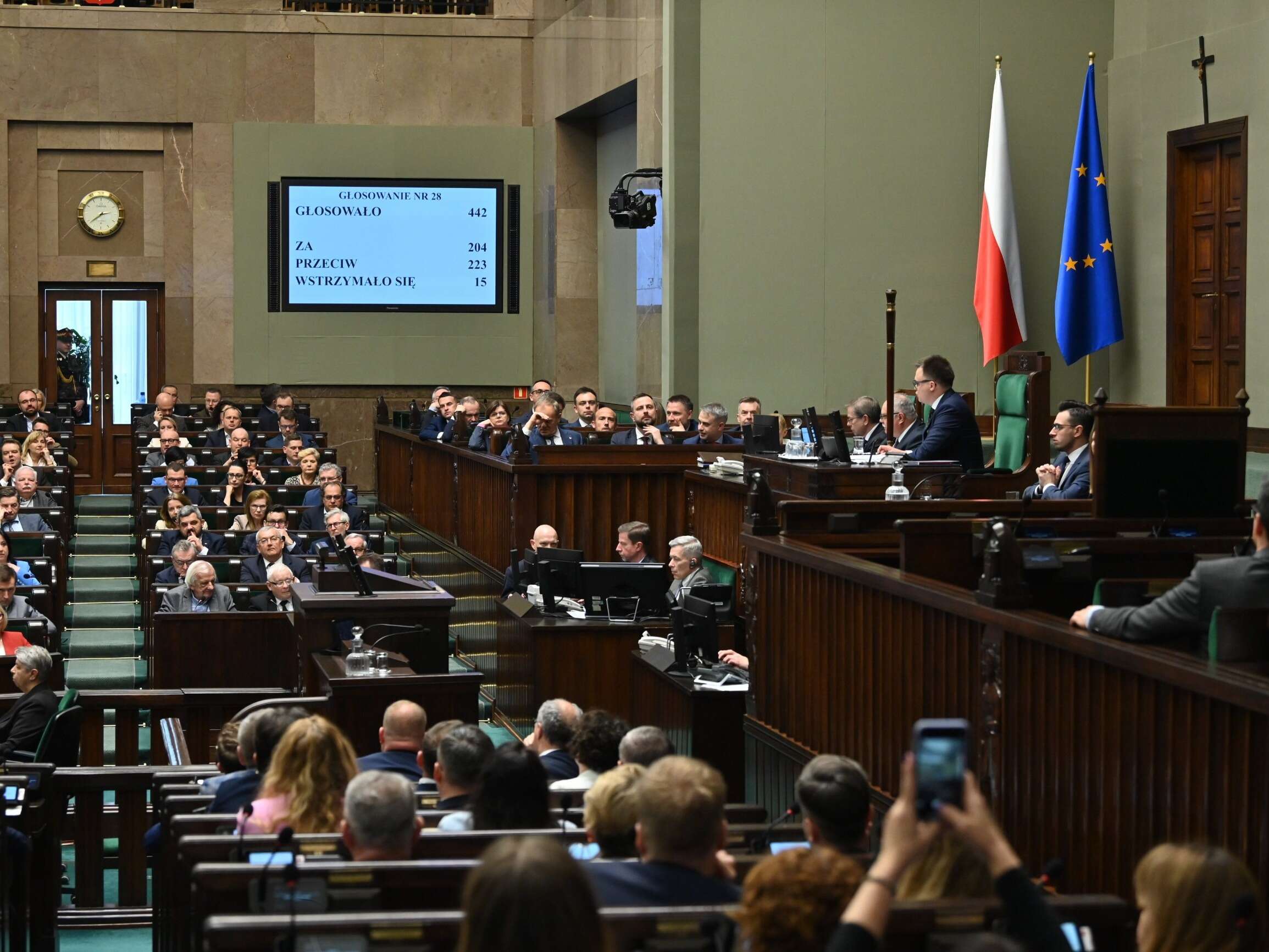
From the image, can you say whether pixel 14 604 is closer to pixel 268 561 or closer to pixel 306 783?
pixel 268 561

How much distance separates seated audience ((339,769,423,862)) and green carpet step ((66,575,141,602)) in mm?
8926

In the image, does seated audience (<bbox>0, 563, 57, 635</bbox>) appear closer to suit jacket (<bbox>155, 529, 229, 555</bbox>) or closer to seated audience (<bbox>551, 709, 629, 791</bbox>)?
suit jacket (<bbox>155, 529, 229, 555</bbox>)

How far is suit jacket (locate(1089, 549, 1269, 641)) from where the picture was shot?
379cm

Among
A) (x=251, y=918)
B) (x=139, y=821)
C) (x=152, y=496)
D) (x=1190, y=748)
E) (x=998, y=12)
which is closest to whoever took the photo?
(x=251, y=918)

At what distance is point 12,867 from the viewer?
520 centimetres

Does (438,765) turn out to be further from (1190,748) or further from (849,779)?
(1190,748)

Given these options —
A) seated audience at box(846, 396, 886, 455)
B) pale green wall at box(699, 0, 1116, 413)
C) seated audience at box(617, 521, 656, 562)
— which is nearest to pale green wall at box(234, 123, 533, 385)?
pale green wall at box(699, 0, 1116, 413)

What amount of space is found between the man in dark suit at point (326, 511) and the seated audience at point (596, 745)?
21.5 ft

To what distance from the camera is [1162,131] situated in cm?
1167

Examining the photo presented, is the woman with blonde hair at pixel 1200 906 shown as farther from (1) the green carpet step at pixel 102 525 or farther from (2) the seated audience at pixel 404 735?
(1) the green carpet step at pixel 102 525

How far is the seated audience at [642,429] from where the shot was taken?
1120 centimetres

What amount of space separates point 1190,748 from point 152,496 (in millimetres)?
9311

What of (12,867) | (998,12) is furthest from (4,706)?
(998,12)

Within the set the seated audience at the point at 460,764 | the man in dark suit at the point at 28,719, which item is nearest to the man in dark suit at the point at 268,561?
the man in dark suit at the point at 28,719
